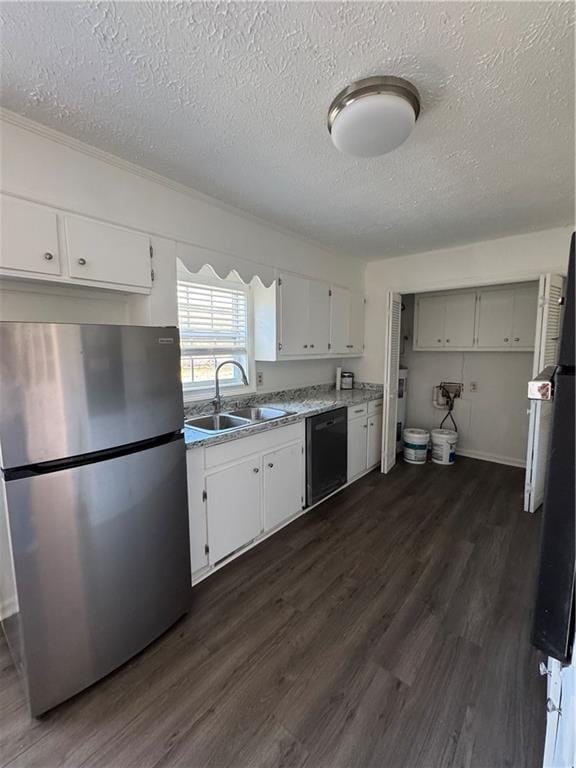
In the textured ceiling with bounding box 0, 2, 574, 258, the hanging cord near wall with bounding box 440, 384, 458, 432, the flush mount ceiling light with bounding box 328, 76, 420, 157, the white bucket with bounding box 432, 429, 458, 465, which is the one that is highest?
the textured ceiling with bounding box 0, 2, 574, 258

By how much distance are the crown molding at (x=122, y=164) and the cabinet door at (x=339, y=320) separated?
0.98m

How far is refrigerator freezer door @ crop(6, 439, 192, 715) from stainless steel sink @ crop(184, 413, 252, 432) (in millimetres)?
846

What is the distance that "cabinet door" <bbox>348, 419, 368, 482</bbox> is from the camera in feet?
10.8

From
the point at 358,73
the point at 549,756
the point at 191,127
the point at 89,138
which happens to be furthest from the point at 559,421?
the point at 89,138

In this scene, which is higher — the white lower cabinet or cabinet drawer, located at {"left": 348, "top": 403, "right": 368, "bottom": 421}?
cabinet drawer, located at {"left": 348, "top": 403, "right": 368, "bottom": 421}

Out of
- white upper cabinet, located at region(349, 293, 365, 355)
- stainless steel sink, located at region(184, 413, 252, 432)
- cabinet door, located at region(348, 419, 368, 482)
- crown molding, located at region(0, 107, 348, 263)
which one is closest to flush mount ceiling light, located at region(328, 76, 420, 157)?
crown molding, located at region(0, 107, 348, 263)

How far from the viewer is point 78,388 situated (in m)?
1.29

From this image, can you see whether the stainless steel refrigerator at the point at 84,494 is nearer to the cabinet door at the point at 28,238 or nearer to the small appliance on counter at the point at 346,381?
the cabinet door at the point at 28,238

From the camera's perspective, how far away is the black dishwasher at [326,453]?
2803 millimetres

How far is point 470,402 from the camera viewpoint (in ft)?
13.7

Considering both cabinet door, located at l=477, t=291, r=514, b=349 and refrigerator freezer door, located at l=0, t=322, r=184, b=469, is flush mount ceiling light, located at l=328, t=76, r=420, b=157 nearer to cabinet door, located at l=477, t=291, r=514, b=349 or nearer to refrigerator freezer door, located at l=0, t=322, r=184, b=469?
refrigerator freezer door, located at l=0, t=322, r=184, b=469

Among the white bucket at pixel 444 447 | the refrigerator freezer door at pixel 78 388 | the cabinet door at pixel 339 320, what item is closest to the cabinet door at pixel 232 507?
the refrigerator freezer door at pixel 78 388

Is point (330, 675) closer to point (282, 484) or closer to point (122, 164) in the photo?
point (282, 484)

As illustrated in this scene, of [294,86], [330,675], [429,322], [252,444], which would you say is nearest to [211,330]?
[252,444]
